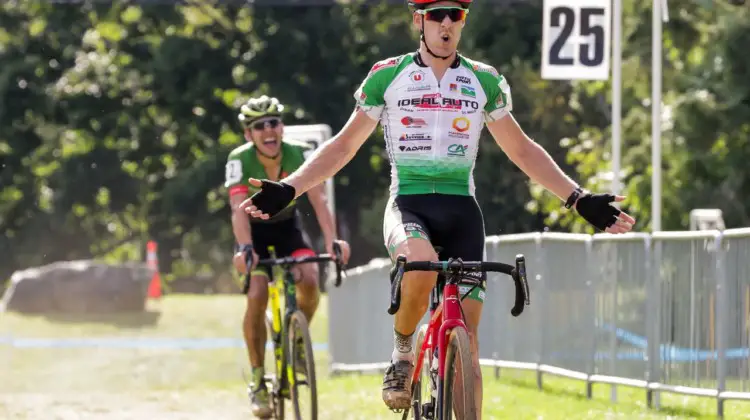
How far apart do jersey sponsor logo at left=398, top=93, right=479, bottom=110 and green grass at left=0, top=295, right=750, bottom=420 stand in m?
4.30

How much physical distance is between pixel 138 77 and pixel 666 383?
45531 mm

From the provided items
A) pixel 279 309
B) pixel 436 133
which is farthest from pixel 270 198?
pixel 279 309

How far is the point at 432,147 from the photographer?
23.5 ft

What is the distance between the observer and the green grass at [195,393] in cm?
1191

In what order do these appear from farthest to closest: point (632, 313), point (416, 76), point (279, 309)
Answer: point (632, 313), point (279, 309), point (416, 76)

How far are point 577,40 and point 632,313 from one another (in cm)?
336

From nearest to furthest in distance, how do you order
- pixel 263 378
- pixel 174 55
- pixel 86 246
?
pixel 263 378 < pixel 174 55 < pixel 86 246

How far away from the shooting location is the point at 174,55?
2013 inches

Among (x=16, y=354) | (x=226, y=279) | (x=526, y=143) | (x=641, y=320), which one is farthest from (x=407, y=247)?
(x=226, y=279)

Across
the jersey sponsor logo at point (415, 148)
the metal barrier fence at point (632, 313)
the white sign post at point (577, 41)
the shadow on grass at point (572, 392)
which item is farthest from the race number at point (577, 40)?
the jersey sponsor logo at point (415, 148)

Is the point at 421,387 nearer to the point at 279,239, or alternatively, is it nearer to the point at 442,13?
the point at 442,13

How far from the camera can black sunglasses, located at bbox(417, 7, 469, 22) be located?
7.11 meters

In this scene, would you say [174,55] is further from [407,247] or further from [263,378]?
[407,247]

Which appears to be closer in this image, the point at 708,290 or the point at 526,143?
the point at 526,143
